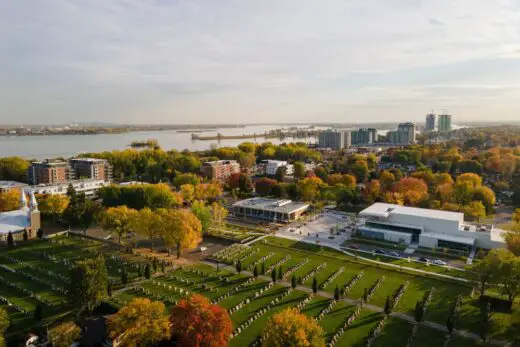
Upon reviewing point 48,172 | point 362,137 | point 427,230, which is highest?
point 362,137

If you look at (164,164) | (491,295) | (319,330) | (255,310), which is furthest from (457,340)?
(164,164)

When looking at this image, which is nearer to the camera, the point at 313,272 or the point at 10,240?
the point at 313,272

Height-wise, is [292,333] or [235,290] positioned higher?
[292,333]

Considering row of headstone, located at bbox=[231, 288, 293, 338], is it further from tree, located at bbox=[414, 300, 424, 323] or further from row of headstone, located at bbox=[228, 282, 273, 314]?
tree, located at bbox=[414, 300, 424, 323]

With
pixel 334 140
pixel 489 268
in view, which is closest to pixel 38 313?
pixel 489 268

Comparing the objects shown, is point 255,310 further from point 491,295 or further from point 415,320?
point 491,295

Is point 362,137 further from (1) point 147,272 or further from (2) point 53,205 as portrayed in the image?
(1) point 147,272
